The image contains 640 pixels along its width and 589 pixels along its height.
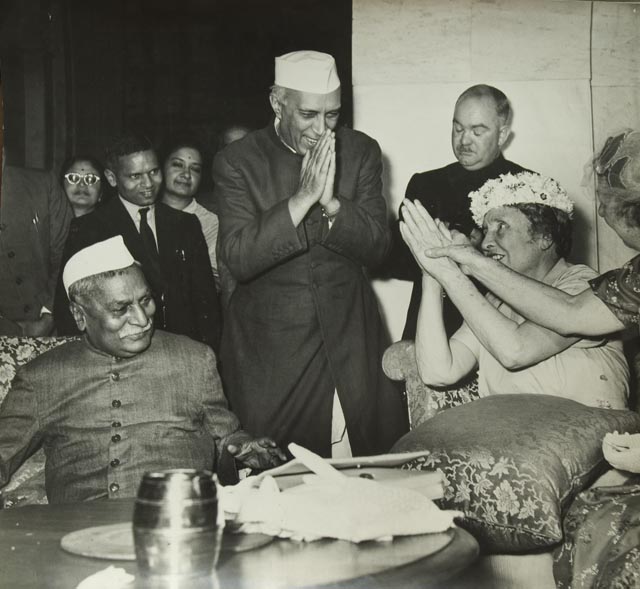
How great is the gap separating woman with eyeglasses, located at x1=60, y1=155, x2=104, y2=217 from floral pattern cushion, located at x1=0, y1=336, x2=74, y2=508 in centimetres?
48

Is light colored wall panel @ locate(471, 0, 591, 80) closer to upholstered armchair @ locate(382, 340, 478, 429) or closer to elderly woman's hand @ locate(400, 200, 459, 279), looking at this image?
elderly woman's hand @ locate(400, 200, 459, 279)

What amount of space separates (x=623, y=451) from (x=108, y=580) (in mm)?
1519

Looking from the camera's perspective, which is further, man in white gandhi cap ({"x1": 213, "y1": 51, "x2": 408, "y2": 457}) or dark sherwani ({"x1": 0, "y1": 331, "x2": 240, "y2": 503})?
man in white gandhi cap ({"x1": 213, "y1": 51, "x2": 408, "y2": 457})

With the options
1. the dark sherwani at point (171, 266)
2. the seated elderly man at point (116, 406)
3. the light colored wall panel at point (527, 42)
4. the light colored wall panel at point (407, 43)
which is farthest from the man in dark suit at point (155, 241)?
the light colored wall panel at point (527, 42)

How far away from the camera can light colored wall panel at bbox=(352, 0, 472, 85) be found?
3078 mm

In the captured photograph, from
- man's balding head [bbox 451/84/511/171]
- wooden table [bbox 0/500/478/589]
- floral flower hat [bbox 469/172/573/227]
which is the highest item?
man's balding head [bbox 451/84/511/171]

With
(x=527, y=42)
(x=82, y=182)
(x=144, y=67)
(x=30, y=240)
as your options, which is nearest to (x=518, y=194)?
(x=527, y=42)

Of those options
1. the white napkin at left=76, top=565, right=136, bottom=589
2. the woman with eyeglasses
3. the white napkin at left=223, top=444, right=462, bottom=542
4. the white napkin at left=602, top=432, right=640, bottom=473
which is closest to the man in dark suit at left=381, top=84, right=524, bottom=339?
the white napkin at left=602, top=432, right=640, bottom=473

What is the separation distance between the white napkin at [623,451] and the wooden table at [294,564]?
88 cm

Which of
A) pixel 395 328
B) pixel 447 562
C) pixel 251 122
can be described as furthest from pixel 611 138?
pixel 447 562

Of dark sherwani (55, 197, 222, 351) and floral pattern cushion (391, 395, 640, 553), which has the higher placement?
dark sherwani (55, 197, 222, 351)

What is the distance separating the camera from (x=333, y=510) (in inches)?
61.9

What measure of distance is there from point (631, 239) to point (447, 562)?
1.98m

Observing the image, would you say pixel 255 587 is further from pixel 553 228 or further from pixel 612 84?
pixel 612 84
